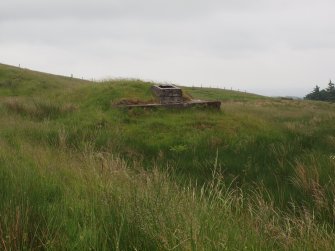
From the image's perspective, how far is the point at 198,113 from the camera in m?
13.6

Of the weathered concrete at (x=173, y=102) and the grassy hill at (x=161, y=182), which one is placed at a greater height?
the weathered concrete at (x=173, y=102)

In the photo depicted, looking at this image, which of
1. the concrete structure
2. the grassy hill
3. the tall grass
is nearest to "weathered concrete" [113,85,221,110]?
the concrete structure

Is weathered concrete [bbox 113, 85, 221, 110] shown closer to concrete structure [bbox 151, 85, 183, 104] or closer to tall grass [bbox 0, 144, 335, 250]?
concrete structure [bbox 151, 85, 183, 104]

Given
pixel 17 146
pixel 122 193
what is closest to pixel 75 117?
pixel 17 146

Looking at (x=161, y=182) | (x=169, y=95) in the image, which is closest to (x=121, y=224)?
(x=161, y=182)

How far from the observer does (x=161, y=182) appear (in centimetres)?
400

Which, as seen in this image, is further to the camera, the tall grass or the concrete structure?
the concrete structure

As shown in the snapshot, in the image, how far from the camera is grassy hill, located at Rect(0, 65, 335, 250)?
3.05 meters

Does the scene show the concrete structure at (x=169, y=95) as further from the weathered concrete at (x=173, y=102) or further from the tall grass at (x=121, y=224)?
the tall grass at (x=121, y=224)

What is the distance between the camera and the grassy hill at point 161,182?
3.05 meters

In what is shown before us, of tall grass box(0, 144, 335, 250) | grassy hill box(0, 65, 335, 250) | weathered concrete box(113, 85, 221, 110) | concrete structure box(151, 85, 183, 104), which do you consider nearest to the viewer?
tall grass box(0, 144, 335, 250)

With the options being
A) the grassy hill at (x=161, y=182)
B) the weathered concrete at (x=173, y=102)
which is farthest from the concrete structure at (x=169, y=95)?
the grassy hill at (x=161, y=182)

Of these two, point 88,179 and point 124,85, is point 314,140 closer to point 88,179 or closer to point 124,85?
point 88,179

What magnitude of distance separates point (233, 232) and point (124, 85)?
13683mm
